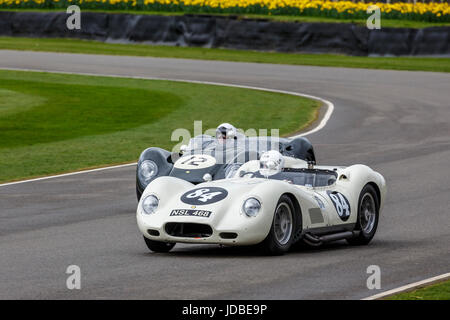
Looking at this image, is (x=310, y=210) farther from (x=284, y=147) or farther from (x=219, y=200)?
(x=284, y=147)

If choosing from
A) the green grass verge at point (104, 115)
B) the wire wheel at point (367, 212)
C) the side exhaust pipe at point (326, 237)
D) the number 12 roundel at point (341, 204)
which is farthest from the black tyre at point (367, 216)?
the green grass verge at point (104, 115)

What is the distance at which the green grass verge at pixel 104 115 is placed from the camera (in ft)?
68.6

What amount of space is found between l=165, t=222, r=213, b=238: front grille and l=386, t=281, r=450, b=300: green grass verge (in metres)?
2.52

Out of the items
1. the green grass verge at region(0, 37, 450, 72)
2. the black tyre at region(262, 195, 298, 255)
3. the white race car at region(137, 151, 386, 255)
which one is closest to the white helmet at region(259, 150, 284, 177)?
the white race car at region(137, 151, 386, 255)

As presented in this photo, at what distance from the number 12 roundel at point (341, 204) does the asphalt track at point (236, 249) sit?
1.26 feet

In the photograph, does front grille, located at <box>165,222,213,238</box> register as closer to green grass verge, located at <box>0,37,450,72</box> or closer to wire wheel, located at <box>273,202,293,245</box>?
wire wheel, located at <box>273,202,293,245</box>

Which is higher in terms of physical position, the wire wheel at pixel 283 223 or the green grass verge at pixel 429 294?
the green grass verge at pixel 429 294

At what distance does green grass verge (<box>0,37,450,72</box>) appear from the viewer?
37.4 m

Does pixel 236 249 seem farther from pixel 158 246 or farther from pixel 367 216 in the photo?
pixel 367 216

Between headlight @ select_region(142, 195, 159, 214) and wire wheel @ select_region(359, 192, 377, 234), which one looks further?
wire wheel @ select_region(359, 192, 377, 234)

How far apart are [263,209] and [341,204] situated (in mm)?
1552

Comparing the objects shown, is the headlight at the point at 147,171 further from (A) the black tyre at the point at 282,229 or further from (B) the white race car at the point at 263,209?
(A) the black tyre at the point at 282,229

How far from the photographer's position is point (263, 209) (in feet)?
35.8

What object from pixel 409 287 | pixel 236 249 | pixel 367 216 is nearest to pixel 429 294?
pixel 409 287
